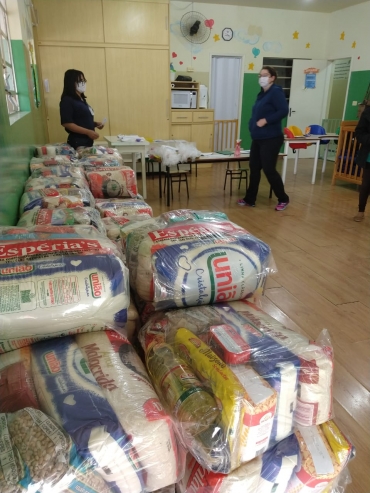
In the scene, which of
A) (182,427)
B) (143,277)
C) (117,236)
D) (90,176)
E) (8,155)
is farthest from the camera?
(90,176)

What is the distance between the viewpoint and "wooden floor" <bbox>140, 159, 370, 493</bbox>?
1.61 meters

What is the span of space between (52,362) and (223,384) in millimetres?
356

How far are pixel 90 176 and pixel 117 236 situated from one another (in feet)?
3.36

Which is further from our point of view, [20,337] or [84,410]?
[20,337]

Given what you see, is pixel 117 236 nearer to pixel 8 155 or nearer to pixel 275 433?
pixel 8 155

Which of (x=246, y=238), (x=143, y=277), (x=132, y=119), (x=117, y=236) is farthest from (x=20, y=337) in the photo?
(x=132, y=119)

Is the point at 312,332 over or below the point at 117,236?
below

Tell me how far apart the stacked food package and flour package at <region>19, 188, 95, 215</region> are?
613 millimetres

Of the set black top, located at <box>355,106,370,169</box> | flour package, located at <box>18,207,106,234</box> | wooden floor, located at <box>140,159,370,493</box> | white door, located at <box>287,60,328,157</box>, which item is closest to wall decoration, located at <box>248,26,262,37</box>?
white door, located at <box>287,60,328,157</box>

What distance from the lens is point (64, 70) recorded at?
5895mm

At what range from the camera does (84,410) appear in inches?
25.4

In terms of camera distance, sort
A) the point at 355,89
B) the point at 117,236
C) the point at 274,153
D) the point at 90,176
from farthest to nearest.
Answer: the point at 355,89 < the point at 274,153 < the point at 90,176 < the point at 117,236

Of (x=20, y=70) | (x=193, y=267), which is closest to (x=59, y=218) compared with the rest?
(x=193, y=267)

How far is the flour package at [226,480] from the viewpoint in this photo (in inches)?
26.4
